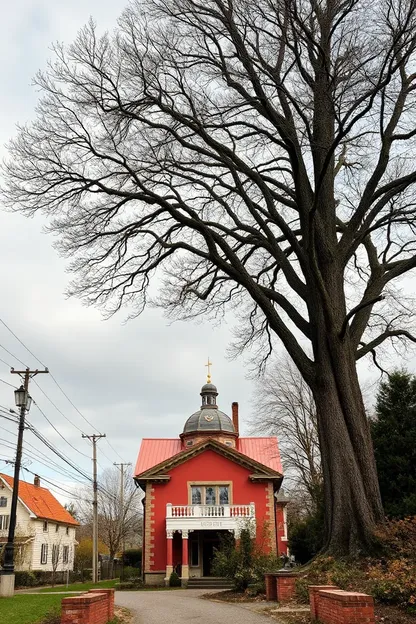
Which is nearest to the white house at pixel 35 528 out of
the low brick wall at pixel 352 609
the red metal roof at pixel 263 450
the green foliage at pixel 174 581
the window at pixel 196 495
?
the window at pixel 196 495

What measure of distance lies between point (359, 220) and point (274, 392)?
25210mm

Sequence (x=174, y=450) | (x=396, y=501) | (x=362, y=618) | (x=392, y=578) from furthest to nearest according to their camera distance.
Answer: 1. (x=174, y=450)
2. (x=396, y=501)
3. (x=392, y=578)
4. (x=362, y=618)

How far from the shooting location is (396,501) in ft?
59.2

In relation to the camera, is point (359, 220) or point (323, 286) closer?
point (323, 286)

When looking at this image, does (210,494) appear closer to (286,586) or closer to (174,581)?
(174,581)

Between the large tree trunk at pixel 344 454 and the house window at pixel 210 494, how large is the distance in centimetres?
1958

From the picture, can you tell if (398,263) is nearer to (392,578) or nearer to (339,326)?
(339,326)

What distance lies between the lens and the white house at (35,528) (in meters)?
41.0

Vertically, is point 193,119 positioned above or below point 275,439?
above

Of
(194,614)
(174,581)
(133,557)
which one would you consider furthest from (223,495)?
(133,557)

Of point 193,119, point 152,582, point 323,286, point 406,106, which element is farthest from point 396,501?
point 152,582

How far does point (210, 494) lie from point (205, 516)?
1.87m

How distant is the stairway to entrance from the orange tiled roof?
1808 cm

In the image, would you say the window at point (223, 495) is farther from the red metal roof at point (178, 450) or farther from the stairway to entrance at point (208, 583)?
the stairway to entrance at point (208, 583)
